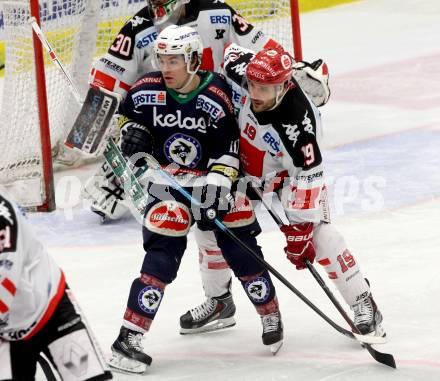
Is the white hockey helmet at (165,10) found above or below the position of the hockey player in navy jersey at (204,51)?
above

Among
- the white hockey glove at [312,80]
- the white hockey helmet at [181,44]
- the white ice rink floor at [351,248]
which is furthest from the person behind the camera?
the white hockey glove at [312,80]

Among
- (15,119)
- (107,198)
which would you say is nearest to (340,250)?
(107,198)

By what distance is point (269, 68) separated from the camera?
419 centimetres

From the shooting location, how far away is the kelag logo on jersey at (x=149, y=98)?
14.3 ft

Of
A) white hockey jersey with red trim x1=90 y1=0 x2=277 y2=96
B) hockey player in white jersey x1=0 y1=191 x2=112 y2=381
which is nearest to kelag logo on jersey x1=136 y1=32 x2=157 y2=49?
white hockey jersey with red trim x1=90 y1=0 x2=277 y2=96

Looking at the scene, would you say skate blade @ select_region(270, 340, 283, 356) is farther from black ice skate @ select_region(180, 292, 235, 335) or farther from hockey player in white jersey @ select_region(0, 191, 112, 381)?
hockey player in white jersey @ select_region(0, 191, 112, 381)

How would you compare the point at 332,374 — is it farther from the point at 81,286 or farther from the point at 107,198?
the point at 107,198

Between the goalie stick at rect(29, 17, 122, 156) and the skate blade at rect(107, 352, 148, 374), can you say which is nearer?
the skate blade at rect(107, 352, 148, 374)

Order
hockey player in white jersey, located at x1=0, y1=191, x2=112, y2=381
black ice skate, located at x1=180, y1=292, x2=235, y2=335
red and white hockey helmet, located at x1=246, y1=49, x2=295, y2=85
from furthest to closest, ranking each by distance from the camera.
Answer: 1. black ice skate, located at x1=180, y1=292, x2=235, y2=335
2. red and white hockey helmet, located at x1=246, y1=49, x2=295, y2=85
3. hockey player in white jersey, located at x1=0, y1=191, x2=112, y2=381

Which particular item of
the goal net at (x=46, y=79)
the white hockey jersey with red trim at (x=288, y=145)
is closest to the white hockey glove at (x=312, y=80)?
the white hockey jersey with red trim at (x=288, y=145)

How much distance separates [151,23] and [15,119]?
6.71 ft

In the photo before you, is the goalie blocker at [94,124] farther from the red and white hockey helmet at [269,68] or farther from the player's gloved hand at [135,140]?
the red and white hockey helmet at [269,68]

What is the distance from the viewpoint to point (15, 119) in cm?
695

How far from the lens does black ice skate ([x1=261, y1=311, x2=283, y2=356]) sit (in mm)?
4502
